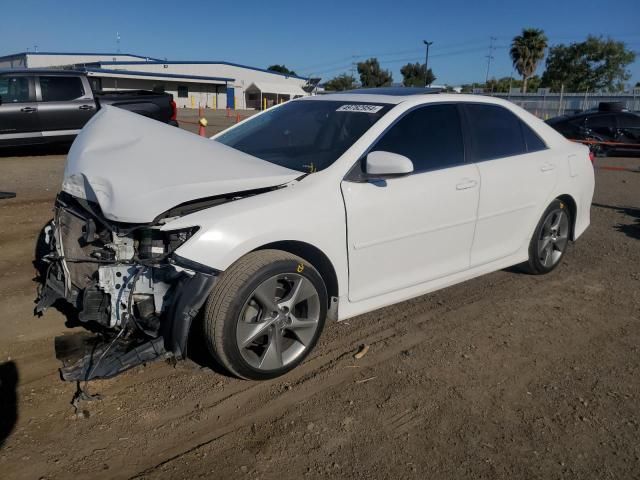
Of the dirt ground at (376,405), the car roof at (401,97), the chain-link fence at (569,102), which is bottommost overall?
the dirt ground at (376,405)

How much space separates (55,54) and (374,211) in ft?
222

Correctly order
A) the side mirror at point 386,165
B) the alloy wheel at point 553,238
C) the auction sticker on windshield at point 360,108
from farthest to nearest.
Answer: the alloy wheel at point 553,238 → the auction sticker on windshield at point 360,108 → the side mirror at point 386,165

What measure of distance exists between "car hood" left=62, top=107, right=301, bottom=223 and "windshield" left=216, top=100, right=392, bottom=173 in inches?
12.6

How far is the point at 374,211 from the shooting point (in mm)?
3309

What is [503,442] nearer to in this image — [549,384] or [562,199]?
[549,384]

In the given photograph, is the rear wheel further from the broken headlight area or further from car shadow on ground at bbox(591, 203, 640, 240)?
the broken headlight area

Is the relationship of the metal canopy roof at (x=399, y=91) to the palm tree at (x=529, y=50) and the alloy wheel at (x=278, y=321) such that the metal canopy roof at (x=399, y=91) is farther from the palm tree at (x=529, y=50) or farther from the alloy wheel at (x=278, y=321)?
the palm tree at (x=529, y=50)

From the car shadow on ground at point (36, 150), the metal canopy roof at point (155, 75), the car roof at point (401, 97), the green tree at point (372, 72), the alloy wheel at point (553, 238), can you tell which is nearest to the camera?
the car roof at point (401, 97)

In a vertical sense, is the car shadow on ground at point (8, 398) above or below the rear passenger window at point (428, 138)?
below

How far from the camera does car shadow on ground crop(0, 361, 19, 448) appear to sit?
2.59 meters

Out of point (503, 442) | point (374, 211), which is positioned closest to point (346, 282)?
point (374, 211)

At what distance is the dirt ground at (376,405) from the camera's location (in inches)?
96.5

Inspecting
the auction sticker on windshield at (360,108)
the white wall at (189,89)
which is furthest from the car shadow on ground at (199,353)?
the white wall at (189,89)

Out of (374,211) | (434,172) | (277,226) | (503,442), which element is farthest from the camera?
(434,172)
